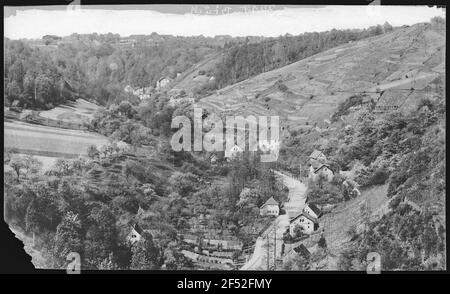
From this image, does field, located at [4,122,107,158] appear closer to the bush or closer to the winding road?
the winding road

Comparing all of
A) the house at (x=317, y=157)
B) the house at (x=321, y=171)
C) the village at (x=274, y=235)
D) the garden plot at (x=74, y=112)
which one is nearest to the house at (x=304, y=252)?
the village at (x=274, y=235)

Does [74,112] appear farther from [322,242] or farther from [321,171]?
[322,242]

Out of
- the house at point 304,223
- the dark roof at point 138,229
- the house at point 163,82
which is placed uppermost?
the house at point 163,82

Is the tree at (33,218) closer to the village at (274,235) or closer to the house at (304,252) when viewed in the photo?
the village at (274,235)

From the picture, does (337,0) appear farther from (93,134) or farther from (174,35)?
(93,134)

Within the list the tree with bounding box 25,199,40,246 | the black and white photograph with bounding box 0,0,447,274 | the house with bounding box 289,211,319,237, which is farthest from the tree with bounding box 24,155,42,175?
the house with bounding box 289,211,319,237

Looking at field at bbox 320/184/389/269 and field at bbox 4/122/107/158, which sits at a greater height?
field at bbox 4/122/107/158
